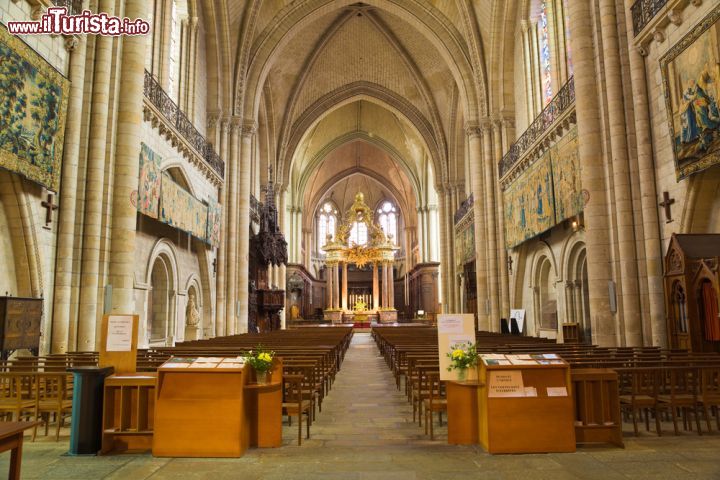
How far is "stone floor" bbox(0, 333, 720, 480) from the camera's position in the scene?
420cm

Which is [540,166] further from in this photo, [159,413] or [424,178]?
[424,178]

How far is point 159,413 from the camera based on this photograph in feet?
15.9

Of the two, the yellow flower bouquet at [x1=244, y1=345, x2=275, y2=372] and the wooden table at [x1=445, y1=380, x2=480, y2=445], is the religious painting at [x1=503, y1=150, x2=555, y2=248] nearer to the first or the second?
the wooden table at [x1=445, y1=380, x2=480, y2=445]

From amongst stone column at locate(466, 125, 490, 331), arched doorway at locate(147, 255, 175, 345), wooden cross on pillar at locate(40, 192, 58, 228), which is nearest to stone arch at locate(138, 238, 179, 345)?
arched doorway at locate(147, 255, 175, 345)

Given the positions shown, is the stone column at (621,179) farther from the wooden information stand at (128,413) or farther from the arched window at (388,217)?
the arched window at (388,217)

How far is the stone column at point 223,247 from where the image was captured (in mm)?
18531

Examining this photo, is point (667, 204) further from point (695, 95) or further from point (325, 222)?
point (325, 222)

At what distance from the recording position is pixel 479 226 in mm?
20578

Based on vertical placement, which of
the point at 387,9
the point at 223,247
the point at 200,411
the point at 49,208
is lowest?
the point at 200,411

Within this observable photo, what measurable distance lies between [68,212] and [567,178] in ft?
34.5

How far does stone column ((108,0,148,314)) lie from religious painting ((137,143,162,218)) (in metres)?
0.80

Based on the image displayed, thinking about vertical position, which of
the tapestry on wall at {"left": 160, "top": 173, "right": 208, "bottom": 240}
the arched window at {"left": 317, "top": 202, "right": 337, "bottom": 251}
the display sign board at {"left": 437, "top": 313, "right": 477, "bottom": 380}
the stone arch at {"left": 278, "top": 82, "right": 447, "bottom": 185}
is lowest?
the display sign board at {"left": 437, "top": 313, "right": 477, "bottom": 380}

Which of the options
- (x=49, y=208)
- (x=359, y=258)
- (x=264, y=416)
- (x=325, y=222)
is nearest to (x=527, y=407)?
(x=264, y=416)

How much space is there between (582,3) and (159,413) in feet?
35.3
